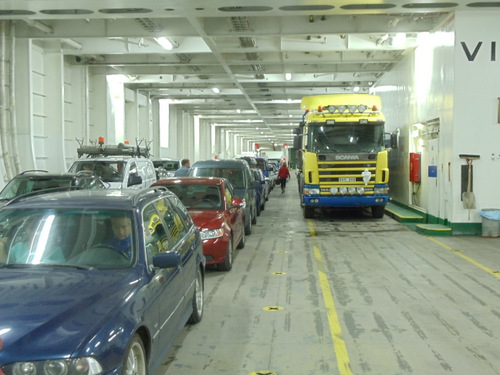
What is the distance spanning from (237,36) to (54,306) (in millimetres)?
13174

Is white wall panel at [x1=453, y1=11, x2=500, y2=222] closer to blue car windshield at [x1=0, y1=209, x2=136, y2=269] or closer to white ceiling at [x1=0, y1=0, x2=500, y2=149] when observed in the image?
white ceiling at [x1=0, y1=0, x2=500, y2=149]

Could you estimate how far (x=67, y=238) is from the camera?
4770mm

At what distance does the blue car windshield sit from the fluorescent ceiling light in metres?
13.2

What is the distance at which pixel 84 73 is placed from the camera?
20828 mm

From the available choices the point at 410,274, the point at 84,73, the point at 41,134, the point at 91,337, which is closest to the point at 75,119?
the point at 84,73

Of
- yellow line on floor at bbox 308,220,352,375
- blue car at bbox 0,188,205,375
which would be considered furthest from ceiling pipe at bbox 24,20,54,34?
blue car at bbox 0,188,205,375

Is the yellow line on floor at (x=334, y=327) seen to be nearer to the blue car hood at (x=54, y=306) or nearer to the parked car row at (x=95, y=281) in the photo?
the parked car row at (x=95, y=281)

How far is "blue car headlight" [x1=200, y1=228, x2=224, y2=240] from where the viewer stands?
8.94 m

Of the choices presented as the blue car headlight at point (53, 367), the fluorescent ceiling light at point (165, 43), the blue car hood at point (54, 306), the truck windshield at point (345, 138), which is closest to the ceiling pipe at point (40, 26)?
the fluorescent ceiling light at point (165, 43)

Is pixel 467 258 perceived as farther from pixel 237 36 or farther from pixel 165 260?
pixel 237 36

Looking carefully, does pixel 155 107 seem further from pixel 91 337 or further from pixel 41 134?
pixel 91 337

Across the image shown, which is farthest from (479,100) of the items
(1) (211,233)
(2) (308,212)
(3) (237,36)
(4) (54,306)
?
(4) (54,306)

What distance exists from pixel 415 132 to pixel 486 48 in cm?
454

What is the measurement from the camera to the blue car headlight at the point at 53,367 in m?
3.15
